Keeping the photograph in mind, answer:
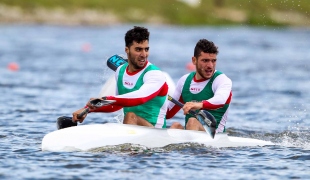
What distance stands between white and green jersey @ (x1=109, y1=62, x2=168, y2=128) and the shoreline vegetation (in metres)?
77.1

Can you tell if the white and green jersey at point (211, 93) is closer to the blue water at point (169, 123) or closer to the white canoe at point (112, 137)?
the white canoe at point (112, 137)

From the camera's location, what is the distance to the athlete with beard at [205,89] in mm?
11359

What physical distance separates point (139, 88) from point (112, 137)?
90 cm

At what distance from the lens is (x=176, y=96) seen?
39.7ft

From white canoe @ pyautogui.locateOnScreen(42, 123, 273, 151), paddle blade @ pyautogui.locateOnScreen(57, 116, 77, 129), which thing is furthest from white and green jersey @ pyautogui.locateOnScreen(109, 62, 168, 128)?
paddle blade @ pyautogui.locateOnScreen(57, 116, 77, 129)

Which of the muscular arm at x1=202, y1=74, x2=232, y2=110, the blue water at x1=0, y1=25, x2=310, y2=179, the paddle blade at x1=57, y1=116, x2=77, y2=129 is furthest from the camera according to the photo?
the paddle blade at x1=57, y1=116, x2=77, y2=129

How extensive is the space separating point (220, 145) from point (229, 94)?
35.1 inches

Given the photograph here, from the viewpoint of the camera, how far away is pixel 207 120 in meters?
11.0

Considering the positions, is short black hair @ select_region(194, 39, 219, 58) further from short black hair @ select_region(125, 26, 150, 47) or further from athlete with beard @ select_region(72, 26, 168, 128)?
short black hair @ select_region(125, 26, 150, 47)

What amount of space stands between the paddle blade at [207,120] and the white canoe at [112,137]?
43cm

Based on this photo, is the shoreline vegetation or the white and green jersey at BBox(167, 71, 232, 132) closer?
the white and green jersey at BBox(167, 71, 232, 132)

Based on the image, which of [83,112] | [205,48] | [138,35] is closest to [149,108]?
[83,112]

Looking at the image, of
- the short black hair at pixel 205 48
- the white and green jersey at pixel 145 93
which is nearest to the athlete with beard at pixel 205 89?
the short black hair at pixel 205 48

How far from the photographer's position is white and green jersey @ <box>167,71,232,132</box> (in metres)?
11.4
